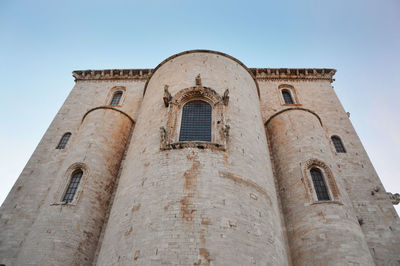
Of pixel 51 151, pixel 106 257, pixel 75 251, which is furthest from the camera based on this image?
pixel 51 151

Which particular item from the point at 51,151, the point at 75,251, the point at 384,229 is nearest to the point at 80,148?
the point at 51,151

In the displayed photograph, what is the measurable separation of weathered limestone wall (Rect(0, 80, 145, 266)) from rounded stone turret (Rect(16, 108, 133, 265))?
541 millimetres

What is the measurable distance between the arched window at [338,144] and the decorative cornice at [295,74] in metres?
6.13

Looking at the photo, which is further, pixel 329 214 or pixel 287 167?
pixel 287 167

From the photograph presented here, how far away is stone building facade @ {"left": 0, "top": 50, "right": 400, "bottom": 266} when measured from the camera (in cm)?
847

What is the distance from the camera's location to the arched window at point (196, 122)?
11531mm

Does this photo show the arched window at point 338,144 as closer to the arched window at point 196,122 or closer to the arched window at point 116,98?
the arched window at point 196,122

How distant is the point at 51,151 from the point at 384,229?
718 inches

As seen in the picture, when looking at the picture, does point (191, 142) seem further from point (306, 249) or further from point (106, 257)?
point (306, 249)

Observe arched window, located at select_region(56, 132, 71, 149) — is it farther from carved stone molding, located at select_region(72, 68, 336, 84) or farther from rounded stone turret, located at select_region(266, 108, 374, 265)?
rounded stone turret, located at select_region(266, 108, 374, 265)

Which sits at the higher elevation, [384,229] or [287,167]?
[287,167]

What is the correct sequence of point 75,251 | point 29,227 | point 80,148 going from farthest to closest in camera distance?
point 80,148
point 29,227
point 75,251

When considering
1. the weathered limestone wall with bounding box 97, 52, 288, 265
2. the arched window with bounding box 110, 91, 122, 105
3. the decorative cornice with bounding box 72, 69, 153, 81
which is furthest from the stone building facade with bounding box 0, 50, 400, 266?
the decorative cornice with bounding box 72, 69, 153, 81

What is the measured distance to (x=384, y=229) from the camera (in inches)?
470
